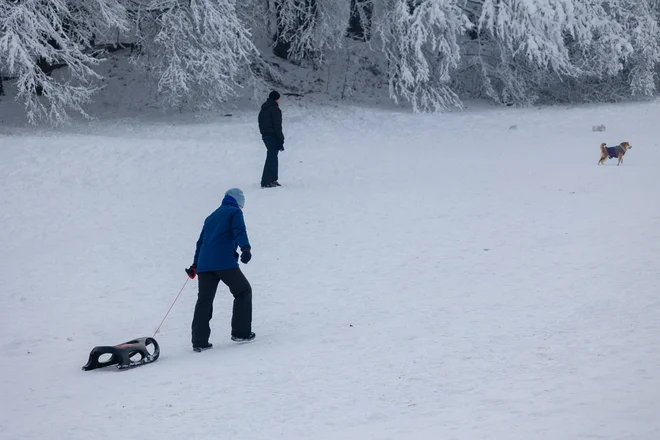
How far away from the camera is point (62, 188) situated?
49.1ft

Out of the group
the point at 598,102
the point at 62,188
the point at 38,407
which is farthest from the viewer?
the point at 598,102

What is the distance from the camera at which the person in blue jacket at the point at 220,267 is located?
7441 mm

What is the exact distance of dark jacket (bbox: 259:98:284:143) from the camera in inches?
573

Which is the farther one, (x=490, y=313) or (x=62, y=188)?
(x=62, y=188)

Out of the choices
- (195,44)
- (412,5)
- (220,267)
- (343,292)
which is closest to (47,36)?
(195,44)

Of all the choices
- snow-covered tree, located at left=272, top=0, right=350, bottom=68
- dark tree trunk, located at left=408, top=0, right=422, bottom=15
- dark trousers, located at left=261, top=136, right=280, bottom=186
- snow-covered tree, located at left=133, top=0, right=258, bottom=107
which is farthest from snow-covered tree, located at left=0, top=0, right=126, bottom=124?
dark tree trunk, located at left=408, top=0, right=422, bottom=15

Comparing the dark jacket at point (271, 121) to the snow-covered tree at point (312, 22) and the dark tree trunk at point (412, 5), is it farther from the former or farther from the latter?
the dark tree trunk at point (412, 5)

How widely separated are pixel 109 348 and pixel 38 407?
0.97m

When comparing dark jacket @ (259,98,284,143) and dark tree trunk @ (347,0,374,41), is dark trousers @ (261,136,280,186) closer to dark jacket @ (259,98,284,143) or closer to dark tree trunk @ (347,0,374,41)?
dark jacket @ (259,98,284,143)

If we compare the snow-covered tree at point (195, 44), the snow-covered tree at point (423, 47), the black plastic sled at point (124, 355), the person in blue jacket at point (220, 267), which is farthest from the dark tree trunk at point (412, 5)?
the black plastic sled at point (124, 355)

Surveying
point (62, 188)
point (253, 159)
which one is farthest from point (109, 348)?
point (253, 159)

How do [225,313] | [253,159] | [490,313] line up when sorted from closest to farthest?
[490,313] → [225,313] → [253,159]

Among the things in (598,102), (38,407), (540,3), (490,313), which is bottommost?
(38,407)

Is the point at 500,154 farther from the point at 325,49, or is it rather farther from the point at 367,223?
the point at 325,49
